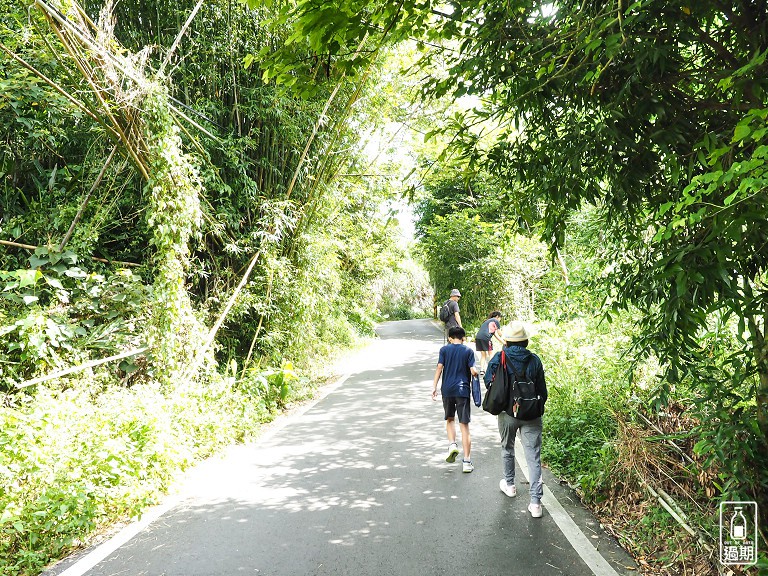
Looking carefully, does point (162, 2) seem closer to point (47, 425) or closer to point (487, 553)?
point (47, 425)

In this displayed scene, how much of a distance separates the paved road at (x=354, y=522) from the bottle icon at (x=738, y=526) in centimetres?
70

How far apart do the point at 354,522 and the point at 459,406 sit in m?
2.02

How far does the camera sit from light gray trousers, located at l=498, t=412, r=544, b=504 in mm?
4457

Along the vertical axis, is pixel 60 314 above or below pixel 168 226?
below

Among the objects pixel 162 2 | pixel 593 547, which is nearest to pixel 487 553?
pixel 593 547

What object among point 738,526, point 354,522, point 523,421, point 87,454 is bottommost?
point 354,522

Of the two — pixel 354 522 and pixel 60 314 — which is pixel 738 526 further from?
pixel 60 314

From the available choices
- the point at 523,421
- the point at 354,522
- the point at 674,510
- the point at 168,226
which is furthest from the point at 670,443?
the point at 168,226

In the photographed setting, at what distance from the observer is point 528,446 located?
4.62m

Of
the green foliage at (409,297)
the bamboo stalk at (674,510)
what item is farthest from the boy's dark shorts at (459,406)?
the green foliage at (409,297)

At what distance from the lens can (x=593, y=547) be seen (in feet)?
12.5

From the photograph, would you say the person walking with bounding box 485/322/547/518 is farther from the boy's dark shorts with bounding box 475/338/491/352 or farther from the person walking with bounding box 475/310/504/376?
the boy's dark shorts with bounding box 475/338/491/352

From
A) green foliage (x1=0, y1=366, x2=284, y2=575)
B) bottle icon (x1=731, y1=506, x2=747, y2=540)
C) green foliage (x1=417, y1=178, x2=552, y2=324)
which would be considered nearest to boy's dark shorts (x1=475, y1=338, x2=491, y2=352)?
green foliage (x1=417, y1=178, x2=552, y2=324)

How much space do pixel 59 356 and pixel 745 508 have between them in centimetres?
712
